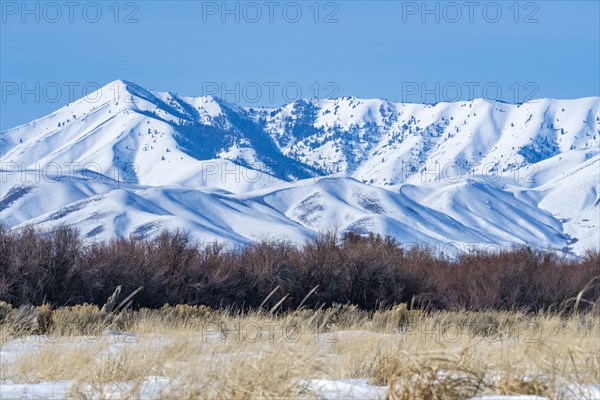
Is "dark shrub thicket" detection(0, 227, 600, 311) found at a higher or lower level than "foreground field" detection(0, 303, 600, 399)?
lower

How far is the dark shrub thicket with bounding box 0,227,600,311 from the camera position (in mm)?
22641

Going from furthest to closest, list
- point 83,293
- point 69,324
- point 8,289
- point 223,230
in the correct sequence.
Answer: point 223,230
point 83,293
point 8,289
point 69,324

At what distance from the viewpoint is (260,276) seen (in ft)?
84.6

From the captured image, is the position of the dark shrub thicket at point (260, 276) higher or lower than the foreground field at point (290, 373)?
lower

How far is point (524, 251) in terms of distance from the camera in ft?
109

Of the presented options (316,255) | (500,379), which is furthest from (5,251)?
(500,379)

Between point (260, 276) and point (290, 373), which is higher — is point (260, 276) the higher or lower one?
the lower one

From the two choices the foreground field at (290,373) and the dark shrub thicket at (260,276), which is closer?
the foreground field at (290,373)

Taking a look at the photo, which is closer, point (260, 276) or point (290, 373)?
point (290, 373)

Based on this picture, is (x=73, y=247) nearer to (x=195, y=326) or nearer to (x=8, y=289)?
(x=8, y=289)

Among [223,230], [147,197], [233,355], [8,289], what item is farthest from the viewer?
[147,197]

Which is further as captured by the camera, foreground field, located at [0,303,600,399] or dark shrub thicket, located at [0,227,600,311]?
dark shrub thicket, located at [0,227,600,311]

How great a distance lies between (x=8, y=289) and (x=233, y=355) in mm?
14528

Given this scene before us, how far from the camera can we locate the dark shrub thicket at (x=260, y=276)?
2264 centimetres
